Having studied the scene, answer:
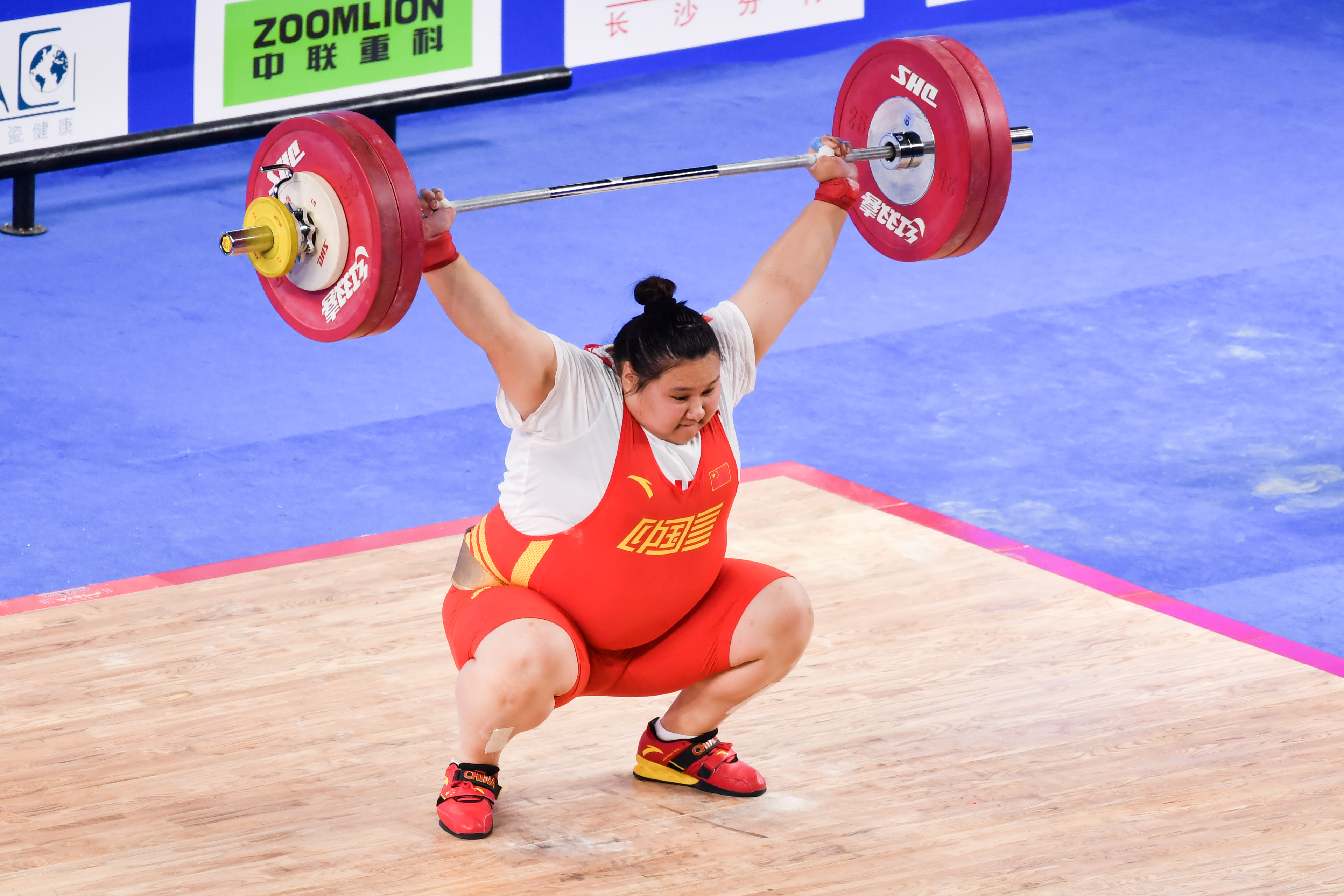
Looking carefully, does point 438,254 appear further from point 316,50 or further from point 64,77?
point 316,50

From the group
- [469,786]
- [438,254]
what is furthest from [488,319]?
[469,786]

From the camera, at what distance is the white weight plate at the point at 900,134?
11.2 feet

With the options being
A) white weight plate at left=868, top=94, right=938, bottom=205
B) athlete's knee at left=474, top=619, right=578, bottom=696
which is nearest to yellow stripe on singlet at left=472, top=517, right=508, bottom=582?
athlete's knee at left=474, top=619, right=578, bottom=696

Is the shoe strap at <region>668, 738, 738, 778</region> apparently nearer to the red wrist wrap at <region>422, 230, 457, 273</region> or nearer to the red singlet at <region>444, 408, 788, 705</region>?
the red singlet at <region>444, 408, 788, 705</region>

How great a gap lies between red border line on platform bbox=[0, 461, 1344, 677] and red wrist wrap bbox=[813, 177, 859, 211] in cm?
130

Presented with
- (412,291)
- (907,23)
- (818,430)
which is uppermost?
(907,23)

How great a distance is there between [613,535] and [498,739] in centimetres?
41

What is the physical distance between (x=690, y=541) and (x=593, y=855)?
0.56 meters

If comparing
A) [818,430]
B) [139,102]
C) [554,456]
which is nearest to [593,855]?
[554,456]

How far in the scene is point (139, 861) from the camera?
3.03 meters

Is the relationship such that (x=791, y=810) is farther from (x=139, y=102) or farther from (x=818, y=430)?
(x=139, y=102)

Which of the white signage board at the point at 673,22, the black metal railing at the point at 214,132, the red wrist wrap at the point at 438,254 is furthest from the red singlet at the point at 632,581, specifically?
the white signage board at the point at 673,22

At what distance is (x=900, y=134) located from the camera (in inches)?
137

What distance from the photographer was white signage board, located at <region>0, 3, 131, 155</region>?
6.25 metres
